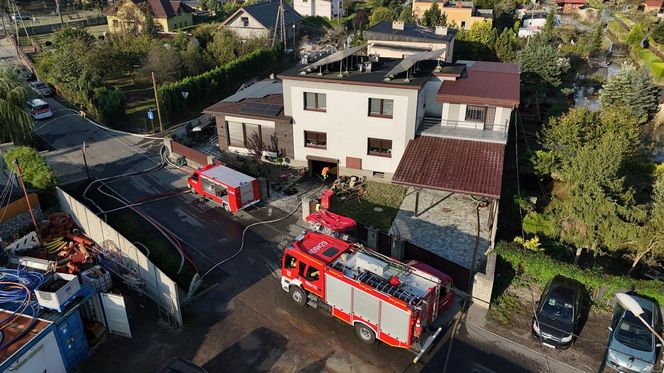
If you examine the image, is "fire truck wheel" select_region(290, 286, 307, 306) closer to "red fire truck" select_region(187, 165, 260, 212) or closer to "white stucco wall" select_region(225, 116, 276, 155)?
"red fire truck" select_region(187, 165, 260, 212)

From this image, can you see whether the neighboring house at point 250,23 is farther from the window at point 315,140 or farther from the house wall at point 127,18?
the window at point 315,140

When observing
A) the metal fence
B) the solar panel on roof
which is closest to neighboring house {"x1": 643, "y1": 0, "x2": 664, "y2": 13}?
the solar panel on roof

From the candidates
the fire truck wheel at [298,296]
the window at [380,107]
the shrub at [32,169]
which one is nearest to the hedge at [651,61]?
the window at [380,107]

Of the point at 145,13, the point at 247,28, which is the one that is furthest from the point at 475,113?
the point at 145,13

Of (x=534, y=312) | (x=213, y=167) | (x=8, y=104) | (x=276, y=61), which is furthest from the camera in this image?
(x=276, y=61)

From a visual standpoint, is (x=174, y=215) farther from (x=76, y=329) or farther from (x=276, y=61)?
(x=276, y=61)

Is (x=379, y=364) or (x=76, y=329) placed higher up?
(x=76, y=329)

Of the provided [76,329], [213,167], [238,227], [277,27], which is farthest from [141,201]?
[277,27]
